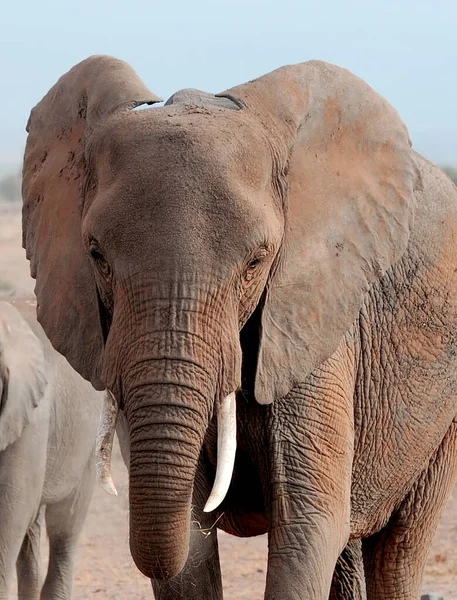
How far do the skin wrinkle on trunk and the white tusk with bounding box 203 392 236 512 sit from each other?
0.09 meters

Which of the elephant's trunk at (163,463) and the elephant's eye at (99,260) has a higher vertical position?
the elephant's eye at (99,260)

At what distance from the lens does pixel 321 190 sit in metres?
3.57

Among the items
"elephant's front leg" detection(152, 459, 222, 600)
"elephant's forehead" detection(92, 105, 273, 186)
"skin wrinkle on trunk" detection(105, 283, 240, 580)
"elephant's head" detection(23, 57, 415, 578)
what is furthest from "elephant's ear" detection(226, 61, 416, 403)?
"elephant's front leg" detection(152, 459, 222, 600)

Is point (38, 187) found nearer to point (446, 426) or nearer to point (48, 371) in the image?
point (446, 426)

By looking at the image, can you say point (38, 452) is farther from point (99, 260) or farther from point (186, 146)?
point (186, 146)

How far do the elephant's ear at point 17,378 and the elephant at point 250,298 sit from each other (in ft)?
8.17

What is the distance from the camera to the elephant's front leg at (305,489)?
11.9ft

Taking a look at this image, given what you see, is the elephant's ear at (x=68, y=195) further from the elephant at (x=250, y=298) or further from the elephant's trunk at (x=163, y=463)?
the elephant's trunk at (x=163, y=463)

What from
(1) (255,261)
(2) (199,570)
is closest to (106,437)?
(1) (255,261)

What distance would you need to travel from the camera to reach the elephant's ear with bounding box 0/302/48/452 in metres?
6.54

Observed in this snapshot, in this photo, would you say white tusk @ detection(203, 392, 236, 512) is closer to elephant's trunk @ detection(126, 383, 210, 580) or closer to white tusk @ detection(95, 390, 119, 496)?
elephant's trunk @ detection(126, 383, 210, 580)

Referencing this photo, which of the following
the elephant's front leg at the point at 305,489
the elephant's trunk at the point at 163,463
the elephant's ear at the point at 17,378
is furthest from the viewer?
the elephant's ear at the point at 17,378

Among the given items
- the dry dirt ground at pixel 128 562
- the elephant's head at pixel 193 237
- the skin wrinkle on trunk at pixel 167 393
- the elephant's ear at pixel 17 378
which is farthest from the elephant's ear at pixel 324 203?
the elephant's ear at pixel 17 378

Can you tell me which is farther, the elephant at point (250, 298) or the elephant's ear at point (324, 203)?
the elephant's ear at point (324, 203)
